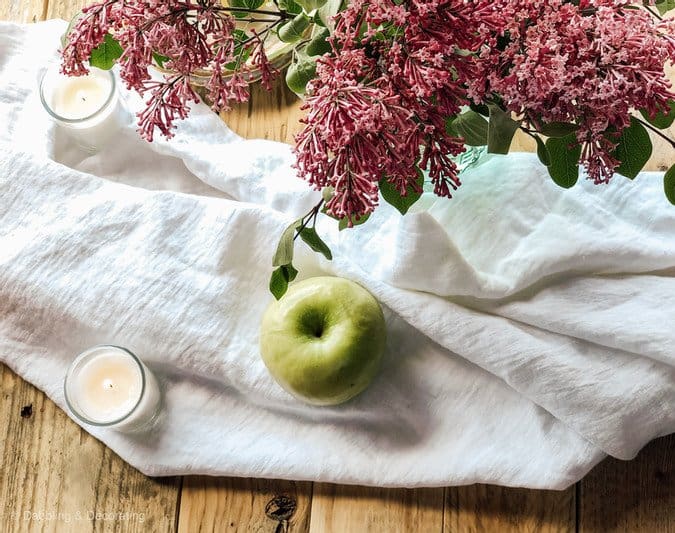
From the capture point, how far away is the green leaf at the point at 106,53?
1.88 feet

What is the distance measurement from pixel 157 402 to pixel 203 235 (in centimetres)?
17

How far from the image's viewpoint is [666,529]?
78 centimetres

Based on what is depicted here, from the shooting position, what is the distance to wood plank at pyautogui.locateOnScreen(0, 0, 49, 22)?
939 mm

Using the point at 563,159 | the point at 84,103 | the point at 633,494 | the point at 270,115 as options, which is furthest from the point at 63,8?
the point at 633,494

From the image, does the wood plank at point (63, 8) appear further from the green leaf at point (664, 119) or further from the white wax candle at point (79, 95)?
the green leaf at point (664, 119)

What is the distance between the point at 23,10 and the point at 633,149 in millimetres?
709

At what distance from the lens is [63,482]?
0.83m

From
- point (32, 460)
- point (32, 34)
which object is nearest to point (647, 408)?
point (32, 460)

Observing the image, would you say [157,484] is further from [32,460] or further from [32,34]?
[32,34]

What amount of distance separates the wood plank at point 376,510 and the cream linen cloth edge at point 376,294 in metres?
0.03

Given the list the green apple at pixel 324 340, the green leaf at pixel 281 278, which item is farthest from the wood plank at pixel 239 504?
the green leaf at pixel 281 278

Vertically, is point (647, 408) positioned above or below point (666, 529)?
above

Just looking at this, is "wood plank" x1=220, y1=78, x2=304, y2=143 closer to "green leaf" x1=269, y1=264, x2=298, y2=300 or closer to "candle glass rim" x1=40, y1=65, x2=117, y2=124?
"candle glass rim" x1=40, y1=65, x2=117, y2=124

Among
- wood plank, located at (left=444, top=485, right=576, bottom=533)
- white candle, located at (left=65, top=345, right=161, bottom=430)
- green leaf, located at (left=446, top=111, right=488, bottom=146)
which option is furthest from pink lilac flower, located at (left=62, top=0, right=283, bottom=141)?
wood plank, located at (left=444, top=485, right=576, bottom=533)
